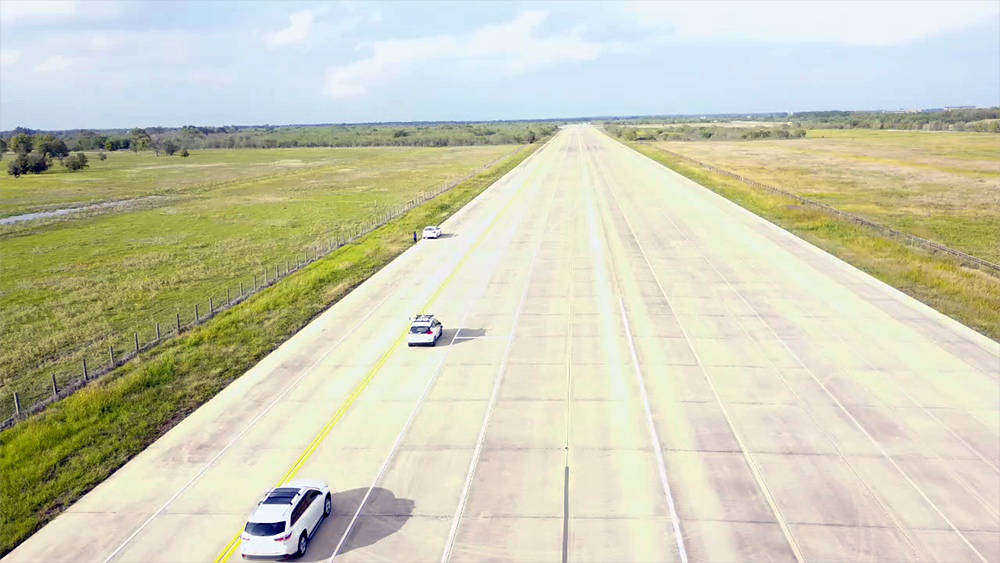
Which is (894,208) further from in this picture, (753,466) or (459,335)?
A: (753,466)

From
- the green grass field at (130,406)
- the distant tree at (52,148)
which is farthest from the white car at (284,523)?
the distant tree at (52,148)

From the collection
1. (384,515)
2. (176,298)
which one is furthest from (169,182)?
(384,515)

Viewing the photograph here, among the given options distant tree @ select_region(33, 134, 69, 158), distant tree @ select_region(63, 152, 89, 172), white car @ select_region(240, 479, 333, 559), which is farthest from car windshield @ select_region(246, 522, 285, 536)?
distant tree @ select_region(33, 134, 69, 158)

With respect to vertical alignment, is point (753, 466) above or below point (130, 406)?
below

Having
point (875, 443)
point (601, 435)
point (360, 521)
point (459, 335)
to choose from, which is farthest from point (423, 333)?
point (875, 443)

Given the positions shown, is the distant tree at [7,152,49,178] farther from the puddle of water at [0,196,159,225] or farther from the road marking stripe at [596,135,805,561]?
the road marking stripe at [596,135,805,561]

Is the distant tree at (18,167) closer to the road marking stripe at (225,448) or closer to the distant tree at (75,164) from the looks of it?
the distant tree at (75,164)

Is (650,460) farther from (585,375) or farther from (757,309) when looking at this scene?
(757,309)
